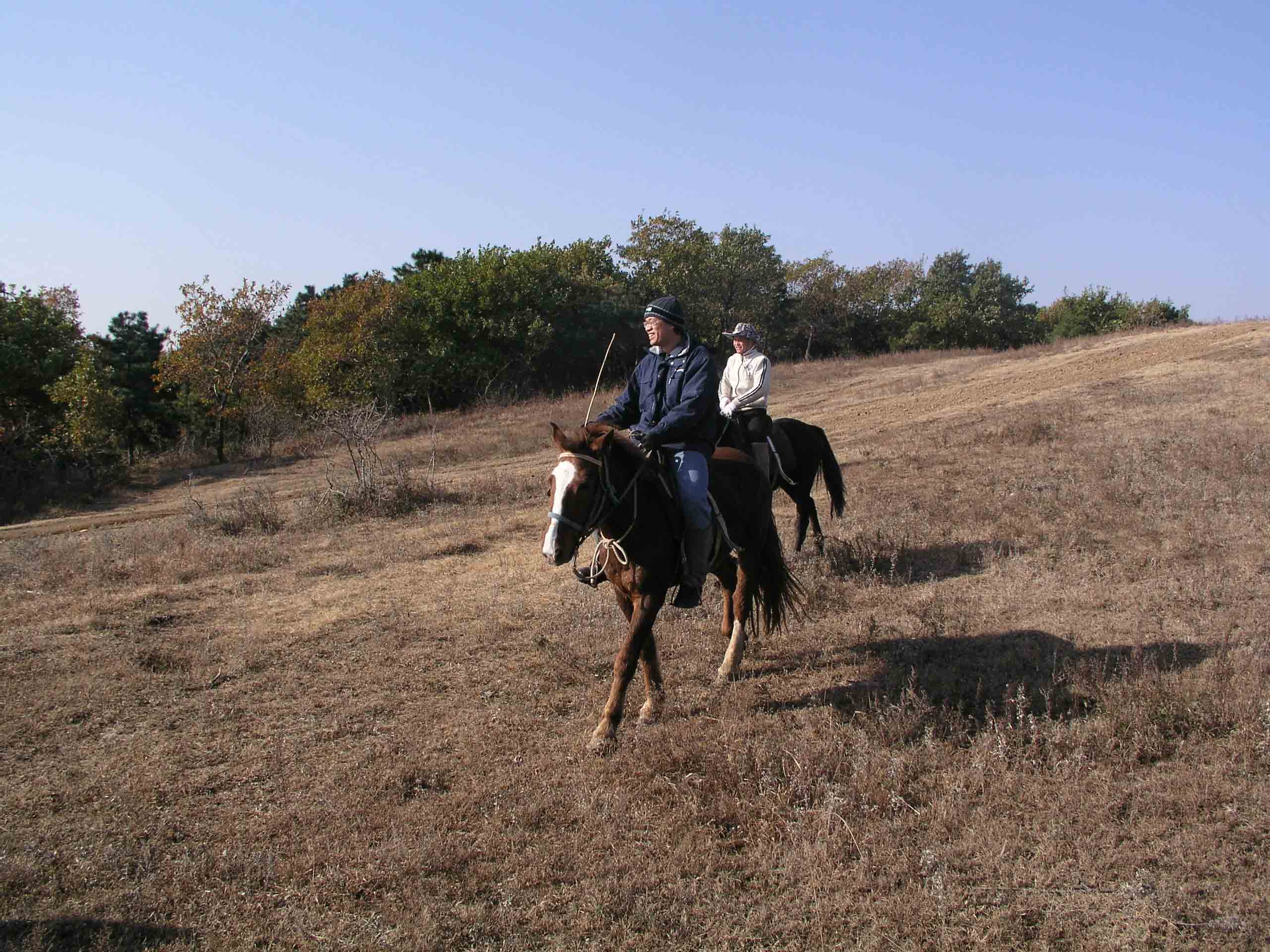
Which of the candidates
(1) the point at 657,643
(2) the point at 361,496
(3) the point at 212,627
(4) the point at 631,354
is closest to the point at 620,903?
(1) the point at 657,643

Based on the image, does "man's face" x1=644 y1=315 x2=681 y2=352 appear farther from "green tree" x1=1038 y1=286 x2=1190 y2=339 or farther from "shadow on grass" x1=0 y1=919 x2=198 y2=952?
"green tree" x1=1038 y1=286 x2=1190 y2=339

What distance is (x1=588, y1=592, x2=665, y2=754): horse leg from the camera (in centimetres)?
526

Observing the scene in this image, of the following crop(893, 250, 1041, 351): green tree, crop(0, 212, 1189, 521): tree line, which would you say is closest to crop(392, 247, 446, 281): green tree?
crop(0, 212, 1189, 521): tree line

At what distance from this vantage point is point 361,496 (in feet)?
44.7

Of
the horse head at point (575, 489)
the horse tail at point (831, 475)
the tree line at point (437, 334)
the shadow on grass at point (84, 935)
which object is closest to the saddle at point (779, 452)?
the horse tail at point (831, 475)

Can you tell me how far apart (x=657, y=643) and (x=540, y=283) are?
32187 mm

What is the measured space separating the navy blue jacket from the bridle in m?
0.33

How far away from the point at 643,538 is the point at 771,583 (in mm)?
1606

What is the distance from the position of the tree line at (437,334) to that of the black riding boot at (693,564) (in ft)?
61.4

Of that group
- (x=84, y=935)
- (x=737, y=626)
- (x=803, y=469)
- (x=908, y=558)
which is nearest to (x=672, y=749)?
(x=737, y=626)

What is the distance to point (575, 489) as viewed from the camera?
192 inches

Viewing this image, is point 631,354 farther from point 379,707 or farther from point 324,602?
point 379,707

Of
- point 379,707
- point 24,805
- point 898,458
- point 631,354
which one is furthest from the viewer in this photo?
point 631,354

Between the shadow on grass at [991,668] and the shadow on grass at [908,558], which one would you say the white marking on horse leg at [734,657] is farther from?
the shadow on grass at [908,558]
